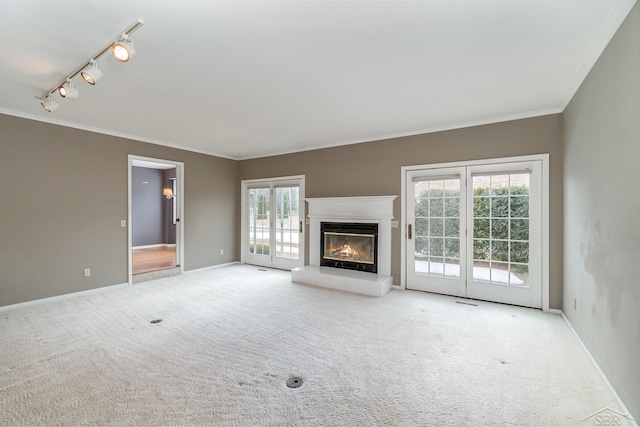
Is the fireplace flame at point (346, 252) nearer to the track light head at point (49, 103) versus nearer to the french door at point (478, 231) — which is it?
the french door at point (478, 231)

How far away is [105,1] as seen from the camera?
174 cm

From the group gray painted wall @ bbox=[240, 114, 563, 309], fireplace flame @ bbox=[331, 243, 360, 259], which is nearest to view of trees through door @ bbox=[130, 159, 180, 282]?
gray painted wall @ bbox=[240, 114, 563, 309]

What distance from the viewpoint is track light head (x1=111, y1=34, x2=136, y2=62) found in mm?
1993

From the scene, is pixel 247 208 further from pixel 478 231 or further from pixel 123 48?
pixel 478 231

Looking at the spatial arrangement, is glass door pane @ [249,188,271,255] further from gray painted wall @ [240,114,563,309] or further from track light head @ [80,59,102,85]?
track light head @ [80,59,102,85]

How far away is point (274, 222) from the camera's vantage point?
6285mm

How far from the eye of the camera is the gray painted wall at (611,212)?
5.71 ft

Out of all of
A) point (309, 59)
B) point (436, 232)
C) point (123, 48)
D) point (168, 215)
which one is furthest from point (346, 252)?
point (168, 215)

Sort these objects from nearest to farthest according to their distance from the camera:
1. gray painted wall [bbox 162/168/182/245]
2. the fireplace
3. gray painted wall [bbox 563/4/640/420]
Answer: gray painted wall [bbox 563/4/640/420]
the fireplace
gray painted wall [bbox 162/168/182/245]

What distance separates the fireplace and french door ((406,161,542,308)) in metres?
0.62

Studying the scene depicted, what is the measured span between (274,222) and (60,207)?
3614mm

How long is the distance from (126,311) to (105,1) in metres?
3.43

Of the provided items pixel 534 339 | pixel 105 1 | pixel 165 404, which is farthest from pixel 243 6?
pixel 534 339

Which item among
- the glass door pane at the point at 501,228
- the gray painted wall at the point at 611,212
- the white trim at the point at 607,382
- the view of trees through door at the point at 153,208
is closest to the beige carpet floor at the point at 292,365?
the white trim at the point at 607,382
